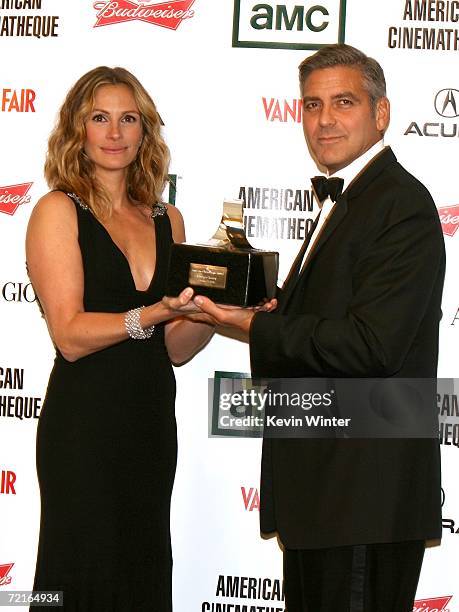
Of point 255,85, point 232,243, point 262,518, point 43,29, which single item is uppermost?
point 43,29

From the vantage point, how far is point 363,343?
1.98 meters

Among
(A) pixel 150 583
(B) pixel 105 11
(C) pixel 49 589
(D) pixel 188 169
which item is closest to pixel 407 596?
(A) pixel 150 583

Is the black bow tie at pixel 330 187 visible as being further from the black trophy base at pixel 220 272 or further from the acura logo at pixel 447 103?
the acura logo at pixel 447 103

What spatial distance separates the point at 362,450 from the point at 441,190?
1387 millimetres

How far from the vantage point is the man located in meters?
1.99

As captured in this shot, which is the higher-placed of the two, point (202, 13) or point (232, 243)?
point (202, 13)

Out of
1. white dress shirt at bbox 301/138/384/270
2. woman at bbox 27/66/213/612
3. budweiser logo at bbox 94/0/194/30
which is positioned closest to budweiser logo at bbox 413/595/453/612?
woman at bbox 27/66/213/612

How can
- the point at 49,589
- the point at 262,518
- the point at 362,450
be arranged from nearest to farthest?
the point at 362,450 → the point at 262,518 → the point at 49,589

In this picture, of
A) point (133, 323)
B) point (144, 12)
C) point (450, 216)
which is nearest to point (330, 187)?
point (133, 323)

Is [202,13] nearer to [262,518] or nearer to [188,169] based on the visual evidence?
[188,169]

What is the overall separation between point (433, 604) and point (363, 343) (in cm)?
167

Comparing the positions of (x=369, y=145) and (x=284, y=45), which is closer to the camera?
(x=369, y=145)

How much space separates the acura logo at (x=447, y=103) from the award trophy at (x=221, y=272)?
3.77 ft

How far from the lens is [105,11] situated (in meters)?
3.24
